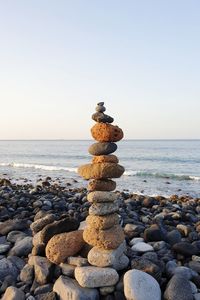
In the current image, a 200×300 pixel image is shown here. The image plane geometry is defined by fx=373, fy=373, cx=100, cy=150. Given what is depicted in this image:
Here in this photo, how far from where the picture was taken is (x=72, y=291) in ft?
17.4

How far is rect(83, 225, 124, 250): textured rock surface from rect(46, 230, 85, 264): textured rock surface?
0.90 feet

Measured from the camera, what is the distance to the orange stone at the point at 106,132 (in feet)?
19.5

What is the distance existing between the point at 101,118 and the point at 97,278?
95.8 inches

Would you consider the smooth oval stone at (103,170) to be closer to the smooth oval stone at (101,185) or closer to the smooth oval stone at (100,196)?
the smooth oval stone at (101,185)

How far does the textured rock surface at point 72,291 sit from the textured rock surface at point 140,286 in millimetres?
519

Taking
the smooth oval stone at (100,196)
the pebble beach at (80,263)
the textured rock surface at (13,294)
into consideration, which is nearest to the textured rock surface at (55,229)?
the pebble beach at (80,263)

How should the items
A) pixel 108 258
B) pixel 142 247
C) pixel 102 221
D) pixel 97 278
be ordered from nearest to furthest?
pixel 97 278 → pixel 108 258 → pixel 102 221 → pixel 142 247

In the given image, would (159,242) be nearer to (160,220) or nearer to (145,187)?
(160,220)

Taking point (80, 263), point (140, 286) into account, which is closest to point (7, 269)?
point (80, 263)

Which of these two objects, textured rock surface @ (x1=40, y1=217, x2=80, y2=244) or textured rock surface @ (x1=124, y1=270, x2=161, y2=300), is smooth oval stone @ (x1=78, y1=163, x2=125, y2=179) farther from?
textured rock surface @ (x1=124, y1=270, x2=161, y2=300)

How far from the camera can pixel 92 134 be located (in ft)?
20.0

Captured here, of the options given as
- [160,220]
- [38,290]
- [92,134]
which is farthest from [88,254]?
[160,220]

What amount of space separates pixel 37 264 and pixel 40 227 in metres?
1.27

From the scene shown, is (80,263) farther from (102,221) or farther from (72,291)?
(102,221)
